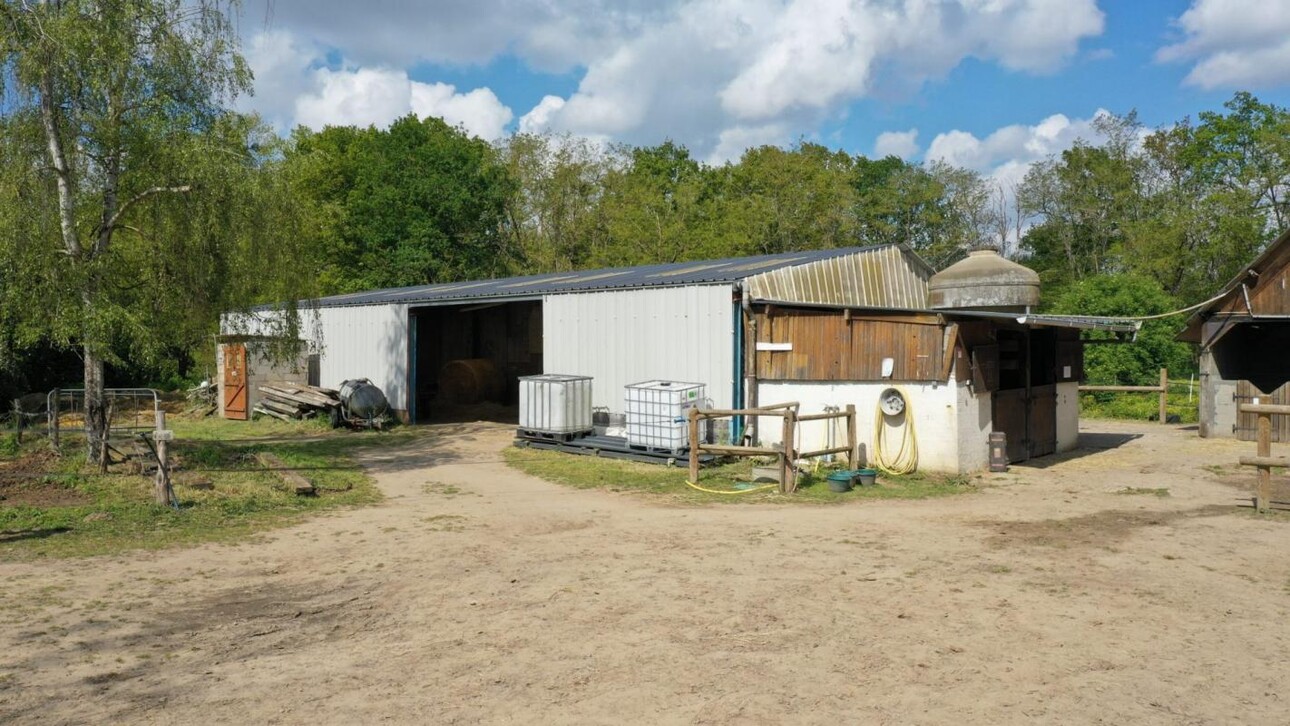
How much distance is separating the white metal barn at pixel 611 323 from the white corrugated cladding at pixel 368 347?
32 mm

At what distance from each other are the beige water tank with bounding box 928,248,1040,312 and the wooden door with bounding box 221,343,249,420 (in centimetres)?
1766

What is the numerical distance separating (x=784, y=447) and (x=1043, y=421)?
6.84 meters

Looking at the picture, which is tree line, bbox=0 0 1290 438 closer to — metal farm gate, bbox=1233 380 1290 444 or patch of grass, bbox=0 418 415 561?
patch of grass, bbox=0 418 415 561

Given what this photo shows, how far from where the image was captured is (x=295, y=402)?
22422mm

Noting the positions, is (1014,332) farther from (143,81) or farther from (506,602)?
(143,81)

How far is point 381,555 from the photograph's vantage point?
352 inches

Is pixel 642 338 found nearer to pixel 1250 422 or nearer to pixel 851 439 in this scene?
pixel 851 439

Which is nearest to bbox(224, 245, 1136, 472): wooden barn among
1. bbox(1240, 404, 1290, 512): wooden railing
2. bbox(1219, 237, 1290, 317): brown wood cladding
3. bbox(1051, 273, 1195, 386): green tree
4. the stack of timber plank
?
the stack of timber plank

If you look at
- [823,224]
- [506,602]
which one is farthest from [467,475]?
[823,224]

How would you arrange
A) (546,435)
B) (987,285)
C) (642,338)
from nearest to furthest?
1. (642,338)
2. (546,435)
3. (987,285)

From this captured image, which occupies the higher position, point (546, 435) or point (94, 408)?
point (94, 408)

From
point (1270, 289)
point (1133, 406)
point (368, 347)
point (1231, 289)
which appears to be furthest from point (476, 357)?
point (1270, 289)

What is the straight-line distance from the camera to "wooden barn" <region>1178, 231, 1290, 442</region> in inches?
725

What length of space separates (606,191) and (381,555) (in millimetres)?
40746
